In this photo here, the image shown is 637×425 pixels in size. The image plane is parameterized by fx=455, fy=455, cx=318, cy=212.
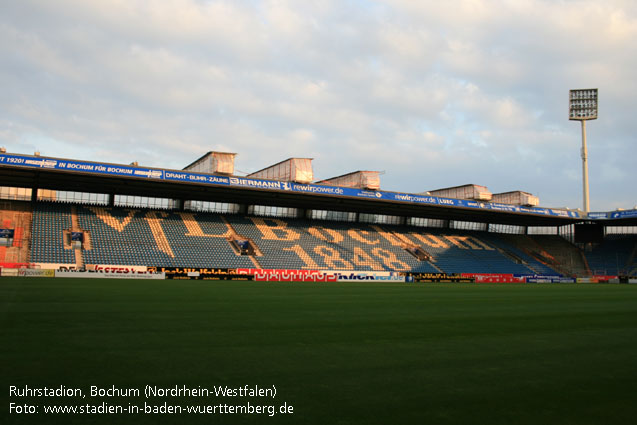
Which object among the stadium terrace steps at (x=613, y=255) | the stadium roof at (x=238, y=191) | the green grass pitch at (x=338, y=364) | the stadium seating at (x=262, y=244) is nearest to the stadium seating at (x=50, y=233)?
the stadium seating at (x=262, y=244)

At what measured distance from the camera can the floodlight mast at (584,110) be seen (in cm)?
6556

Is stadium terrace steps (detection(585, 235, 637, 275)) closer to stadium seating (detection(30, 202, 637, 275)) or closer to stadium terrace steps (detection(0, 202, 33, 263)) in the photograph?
stadium seating (detection(30, 202, 637, 275))

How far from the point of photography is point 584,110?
2603 inches

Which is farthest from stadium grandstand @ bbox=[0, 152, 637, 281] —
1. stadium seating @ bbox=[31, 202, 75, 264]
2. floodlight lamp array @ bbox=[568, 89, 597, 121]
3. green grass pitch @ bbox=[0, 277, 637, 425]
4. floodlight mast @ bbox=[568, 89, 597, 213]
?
green grass pitch @ bbox=[0, 277, 637, 425]

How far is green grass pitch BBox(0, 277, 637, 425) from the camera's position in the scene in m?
5.15

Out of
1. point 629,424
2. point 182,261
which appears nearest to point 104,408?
point 629,424

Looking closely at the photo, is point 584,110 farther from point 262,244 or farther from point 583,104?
point 262,244

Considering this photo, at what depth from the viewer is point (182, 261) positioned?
41.9m

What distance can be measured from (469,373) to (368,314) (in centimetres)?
774

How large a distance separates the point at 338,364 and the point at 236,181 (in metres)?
40.1

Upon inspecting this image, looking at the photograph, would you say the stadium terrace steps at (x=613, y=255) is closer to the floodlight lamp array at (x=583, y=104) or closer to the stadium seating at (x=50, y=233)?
the floodlight lamp array at (x=583, y=104)

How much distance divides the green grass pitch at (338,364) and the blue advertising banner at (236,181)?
1208 inches

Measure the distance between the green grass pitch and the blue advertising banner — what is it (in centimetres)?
3068

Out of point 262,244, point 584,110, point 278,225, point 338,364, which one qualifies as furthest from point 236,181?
point 584,110
